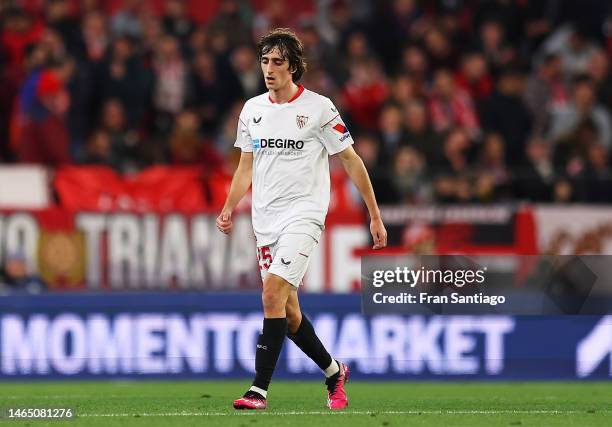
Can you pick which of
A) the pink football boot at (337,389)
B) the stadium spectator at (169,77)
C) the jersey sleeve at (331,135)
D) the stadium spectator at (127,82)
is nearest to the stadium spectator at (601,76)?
the stadium spectator at (169,77)

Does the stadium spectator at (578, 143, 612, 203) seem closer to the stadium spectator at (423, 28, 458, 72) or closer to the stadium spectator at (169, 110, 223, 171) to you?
the stadium spectator at (423, 28, 458, 72)

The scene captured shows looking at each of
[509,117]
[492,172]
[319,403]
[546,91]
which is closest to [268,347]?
[319,403]

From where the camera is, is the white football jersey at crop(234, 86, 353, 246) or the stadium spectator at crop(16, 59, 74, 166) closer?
the white football jersey at crop(234, 86, 353, 246)

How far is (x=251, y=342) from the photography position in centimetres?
1316

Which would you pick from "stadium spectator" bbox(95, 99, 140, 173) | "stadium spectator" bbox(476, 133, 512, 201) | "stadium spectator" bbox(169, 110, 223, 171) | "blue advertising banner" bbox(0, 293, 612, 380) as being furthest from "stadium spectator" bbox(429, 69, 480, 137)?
"blue advertising banner" bbox(0, 293, 612, 380)

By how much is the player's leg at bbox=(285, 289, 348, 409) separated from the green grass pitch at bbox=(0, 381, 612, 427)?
0.47 feet

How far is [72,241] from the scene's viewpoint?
1552cm

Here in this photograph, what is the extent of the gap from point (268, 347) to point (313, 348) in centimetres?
38

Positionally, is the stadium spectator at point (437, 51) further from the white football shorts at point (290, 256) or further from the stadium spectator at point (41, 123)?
the white football shorts at point (290, 256)

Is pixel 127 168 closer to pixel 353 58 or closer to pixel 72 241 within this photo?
pixel 72 241

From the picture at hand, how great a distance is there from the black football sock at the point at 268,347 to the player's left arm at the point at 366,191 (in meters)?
0.74

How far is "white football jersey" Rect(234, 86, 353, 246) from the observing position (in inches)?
370

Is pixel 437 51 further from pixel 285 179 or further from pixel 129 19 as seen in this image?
pixel 285 179

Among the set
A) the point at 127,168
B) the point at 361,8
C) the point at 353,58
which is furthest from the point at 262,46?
the point at 361,8
